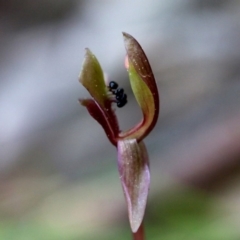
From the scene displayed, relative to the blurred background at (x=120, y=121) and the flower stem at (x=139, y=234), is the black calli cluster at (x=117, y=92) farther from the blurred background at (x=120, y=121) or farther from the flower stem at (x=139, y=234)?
the blurred background at (x=120, y=121)

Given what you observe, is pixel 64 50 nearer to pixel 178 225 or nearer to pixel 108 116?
pixel 178 225

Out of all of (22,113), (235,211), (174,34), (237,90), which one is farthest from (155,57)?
(235,211)

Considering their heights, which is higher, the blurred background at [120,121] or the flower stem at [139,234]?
the blurred background at [120,121]

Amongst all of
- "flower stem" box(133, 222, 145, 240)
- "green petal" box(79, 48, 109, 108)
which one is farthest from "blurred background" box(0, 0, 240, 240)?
"green petal" box(79, 48, 109, 108)

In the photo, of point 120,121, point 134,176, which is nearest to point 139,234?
point 134,176

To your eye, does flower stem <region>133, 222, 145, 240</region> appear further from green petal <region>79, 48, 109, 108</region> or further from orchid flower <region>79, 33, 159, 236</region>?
green petal <region>79, 48, 109, 108</region>

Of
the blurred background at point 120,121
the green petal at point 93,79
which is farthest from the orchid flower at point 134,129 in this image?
the blurred background at point 120,121

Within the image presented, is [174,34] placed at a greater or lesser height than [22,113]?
greater
